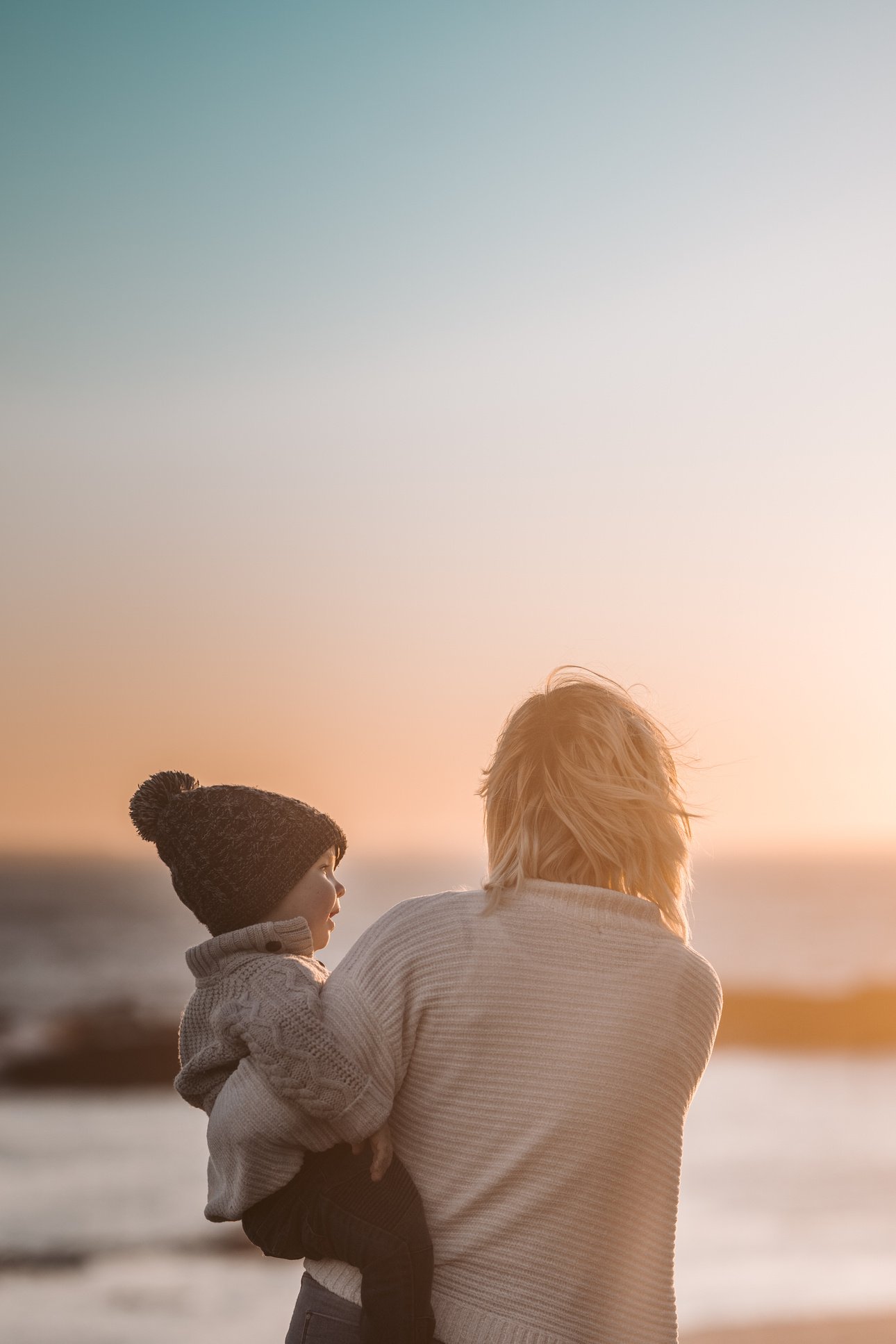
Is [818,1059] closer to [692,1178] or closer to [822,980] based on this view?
[692,1178]

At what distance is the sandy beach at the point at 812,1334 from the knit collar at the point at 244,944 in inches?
174

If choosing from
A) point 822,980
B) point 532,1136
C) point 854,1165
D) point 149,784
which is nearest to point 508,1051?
point 532,1136

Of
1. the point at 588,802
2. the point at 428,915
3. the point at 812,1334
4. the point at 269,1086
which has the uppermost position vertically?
the point at 588,802

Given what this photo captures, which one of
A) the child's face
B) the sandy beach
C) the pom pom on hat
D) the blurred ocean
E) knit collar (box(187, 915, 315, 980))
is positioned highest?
the pom pom on hat

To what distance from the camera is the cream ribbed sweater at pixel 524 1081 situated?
1.68m

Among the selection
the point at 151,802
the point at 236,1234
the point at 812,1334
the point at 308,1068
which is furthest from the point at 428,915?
the point at 236,1234

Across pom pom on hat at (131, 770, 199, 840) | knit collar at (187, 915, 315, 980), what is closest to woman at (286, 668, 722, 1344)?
knit collar at (187, 915, 315, 980)

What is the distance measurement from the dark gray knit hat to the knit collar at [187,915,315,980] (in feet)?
0.17

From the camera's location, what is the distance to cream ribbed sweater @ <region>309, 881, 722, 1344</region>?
66.0 inches

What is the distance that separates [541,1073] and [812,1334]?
4.75 metres

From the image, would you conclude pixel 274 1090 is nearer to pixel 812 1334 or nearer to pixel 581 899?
pixel 581 899

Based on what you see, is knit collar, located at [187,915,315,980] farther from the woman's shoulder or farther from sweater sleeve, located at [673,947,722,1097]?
sweater sleeve, located at [673,947,722,1097]

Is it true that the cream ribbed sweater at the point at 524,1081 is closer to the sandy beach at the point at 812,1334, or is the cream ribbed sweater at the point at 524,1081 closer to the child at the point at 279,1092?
the child at the point at 279,1092

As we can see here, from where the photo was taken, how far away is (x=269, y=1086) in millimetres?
1698
